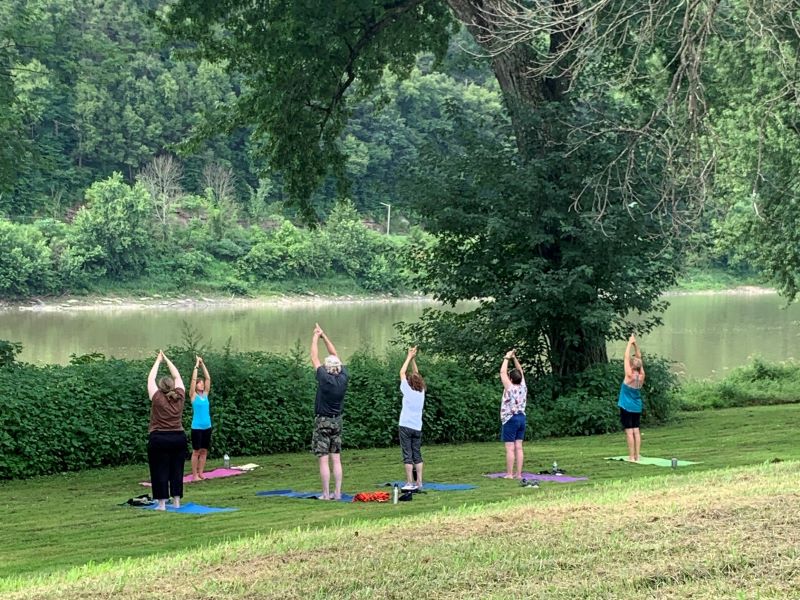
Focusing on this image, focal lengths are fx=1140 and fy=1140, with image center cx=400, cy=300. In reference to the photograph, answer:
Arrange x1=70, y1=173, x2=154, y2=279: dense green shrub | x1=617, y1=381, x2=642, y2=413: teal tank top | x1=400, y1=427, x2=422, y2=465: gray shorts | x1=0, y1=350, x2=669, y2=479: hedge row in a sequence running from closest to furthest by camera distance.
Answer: x1=400, y1=427, x2=422, y2=465: gray shorts, x1=617, y1=381, x2=642, y2=413: teal tank top, x1=0, y1=350, x2=669, y2=479: hedge row, x1=70, y1=173, x2=154, y2=279: dense green shrub

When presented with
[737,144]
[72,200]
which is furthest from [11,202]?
[737,144]

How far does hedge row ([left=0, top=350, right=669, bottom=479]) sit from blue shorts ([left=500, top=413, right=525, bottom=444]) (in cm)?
578

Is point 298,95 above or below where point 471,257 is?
above

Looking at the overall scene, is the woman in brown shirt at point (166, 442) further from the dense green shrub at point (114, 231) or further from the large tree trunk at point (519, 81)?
the dense green shrub at point (114, 231)

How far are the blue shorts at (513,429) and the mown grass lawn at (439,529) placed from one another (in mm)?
600

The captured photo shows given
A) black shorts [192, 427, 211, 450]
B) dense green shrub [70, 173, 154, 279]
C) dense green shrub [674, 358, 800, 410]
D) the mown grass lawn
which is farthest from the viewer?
dense green shrub [70, 173, 154, 279]

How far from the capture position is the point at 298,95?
2638 cm

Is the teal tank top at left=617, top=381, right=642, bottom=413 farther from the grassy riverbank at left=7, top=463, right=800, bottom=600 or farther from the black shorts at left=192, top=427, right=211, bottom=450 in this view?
the grassy riverbank at left=7, top=463, right=800, bottom=600

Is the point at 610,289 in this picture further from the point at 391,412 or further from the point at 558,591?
the point at 558,591

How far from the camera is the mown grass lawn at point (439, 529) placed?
696cm

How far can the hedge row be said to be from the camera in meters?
16.8

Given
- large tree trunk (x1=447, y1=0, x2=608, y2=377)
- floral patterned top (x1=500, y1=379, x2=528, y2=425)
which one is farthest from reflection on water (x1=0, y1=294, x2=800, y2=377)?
floral patterned top (x1=500, y1=379, x2=528, y2=425)

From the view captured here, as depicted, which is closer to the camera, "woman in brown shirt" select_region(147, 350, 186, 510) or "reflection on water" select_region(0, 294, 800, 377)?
"woman in brown shirt" select_region(147, 350, 186, 510)

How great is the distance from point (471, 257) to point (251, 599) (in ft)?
56.4
